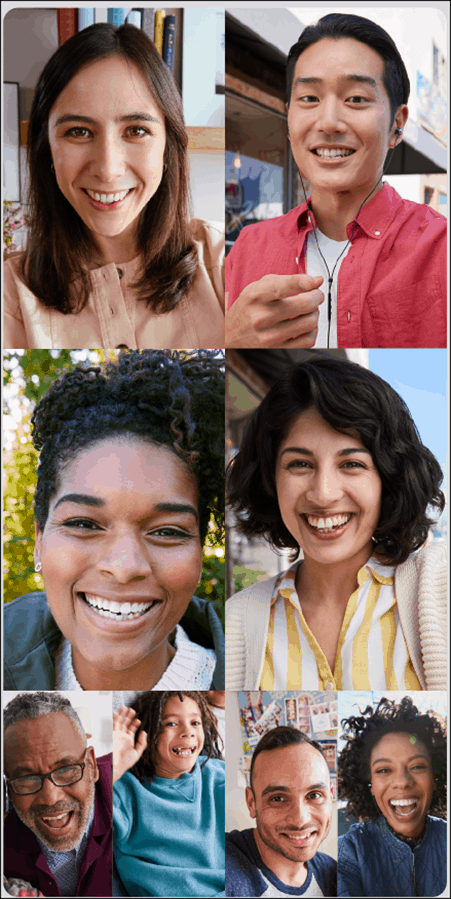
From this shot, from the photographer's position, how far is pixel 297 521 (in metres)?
2.10

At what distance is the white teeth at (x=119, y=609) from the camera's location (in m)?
2.09

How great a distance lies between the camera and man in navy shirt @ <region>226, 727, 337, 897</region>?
2109mm

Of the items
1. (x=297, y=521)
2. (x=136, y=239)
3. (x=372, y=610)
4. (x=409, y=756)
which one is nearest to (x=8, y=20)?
A: (x=136, y=239)

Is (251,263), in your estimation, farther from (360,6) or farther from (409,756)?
(409,756)

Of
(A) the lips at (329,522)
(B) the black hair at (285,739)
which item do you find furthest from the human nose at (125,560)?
(B) the black hair at (285,739)

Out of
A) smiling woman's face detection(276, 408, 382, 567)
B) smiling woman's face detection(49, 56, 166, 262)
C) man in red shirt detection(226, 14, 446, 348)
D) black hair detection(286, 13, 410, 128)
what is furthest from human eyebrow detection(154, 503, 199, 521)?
black hair detection(286, 13, 410, 128)

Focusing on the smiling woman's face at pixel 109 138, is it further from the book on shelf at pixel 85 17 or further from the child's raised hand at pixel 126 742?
the child's raised hand at pixel 126 742

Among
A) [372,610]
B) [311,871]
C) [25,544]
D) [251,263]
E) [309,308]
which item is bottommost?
[311,871]

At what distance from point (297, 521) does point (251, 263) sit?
0.69m

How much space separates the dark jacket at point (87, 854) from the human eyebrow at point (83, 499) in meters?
0.68

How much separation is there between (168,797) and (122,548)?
2.23ft

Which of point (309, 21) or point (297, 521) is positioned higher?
point (309, 21)

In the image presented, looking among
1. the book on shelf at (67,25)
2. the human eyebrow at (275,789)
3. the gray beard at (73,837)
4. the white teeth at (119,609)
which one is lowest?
the gray beard at (73,837)

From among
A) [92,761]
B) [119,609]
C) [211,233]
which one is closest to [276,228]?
[211,233]
